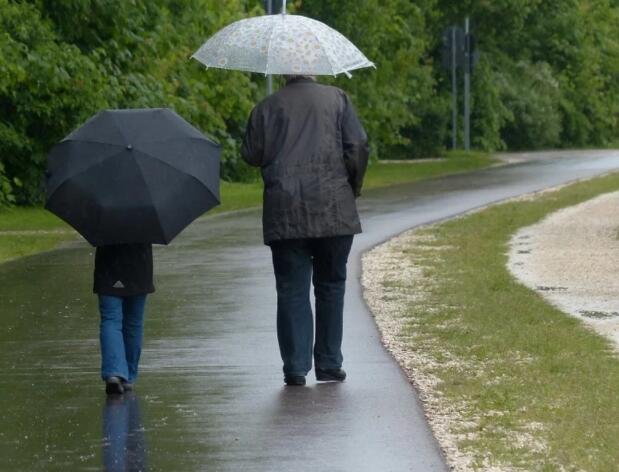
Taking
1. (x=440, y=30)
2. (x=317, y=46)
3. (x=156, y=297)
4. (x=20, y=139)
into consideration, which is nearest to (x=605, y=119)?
(x=440, y=30)

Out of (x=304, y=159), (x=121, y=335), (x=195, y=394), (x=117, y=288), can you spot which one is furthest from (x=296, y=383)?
(x=304, y=159)

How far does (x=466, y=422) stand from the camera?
8164 mm

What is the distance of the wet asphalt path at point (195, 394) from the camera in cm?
742

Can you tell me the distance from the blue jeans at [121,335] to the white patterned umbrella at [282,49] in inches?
54.5

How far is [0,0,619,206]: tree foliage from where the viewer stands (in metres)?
24.8

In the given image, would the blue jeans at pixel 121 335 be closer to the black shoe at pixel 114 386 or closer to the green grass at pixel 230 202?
the black shoe at pixel 114 386

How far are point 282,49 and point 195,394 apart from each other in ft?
6.16

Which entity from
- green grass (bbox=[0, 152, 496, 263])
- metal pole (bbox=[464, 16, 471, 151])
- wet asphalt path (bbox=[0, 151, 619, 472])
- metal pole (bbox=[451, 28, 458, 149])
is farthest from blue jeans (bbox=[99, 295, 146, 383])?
metal pole (bbox=[464, 16, 471, 151])

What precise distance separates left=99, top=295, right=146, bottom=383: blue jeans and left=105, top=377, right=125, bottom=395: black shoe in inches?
0.8

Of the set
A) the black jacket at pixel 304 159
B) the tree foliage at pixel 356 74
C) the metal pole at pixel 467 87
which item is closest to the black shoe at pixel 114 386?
the black jacket at pixel 304 159

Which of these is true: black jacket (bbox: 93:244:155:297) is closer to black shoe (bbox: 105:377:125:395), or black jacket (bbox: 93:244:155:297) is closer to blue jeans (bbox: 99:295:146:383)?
blue jeans (bbox: 99:295:146:383)

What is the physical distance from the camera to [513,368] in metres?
9.88

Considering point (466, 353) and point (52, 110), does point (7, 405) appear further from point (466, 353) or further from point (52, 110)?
point (52, 110)

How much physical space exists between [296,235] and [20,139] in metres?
17.4
